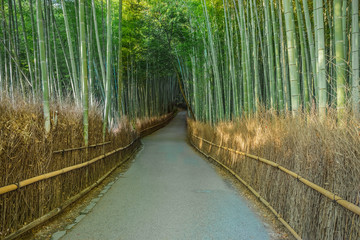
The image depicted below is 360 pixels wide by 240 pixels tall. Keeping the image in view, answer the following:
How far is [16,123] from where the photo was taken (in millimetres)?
2777

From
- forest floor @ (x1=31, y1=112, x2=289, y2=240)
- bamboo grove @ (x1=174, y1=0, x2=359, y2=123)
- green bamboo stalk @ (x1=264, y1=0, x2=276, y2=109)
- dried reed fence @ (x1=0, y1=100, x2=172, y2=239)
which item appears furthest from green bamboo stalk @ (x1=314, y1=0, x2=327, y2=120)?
dried reed fence @ (x1=0, y1=100, x2=172, y2=239)

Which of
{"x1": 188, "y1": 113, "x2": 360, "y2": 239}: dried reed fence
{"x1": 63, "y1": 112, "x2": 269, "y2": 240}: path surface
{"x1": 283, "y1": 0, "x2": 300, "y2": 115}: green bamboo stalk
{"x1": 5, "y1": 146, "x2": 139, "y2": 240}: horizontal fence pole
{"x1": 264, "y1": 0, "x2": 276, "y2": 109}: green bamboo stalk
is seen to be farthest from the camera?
{"x1": 264, "y1": 0, "x2": 276, "y2": 109}: green bamboo stalk

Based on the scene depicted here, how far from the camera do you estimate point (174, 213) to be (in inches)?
132

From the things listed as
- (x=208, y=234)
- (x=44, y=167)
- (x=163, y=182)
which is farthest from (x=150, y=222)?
(x=163, y=182)

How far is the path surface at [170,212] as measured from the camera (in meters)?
2.76

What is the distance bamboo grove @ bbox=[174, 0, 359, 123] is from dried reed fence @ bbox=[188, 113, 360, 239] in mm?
215

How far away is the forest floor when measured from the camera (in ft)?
9.07

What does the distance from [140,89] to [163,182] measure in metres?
11.8

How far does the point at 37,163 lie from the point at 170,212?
4.64 ft

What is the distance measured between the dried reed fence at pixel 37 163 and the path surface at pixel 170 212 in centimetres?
36

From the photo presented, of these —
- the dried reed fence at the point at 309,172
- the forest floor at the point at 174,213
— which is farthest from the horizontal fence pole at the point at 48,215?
the dried reed fence at the point at 309,172

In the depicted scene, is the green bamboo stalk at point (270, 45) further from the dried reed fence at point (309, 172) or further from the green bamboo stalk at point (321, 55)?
Result: the green bamboo stalk at point (321, 55)

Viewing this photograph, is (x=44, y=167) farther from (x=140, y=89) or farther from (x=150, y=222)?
(x=140, y=89)

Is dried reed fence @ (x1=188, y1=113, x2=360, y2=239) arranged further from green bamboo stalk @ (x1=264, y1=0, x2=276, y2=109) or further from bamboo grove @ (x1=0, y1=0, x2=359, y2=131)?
bamboo grove @ (x1=0, y1=0, x2=359, y2=131)
